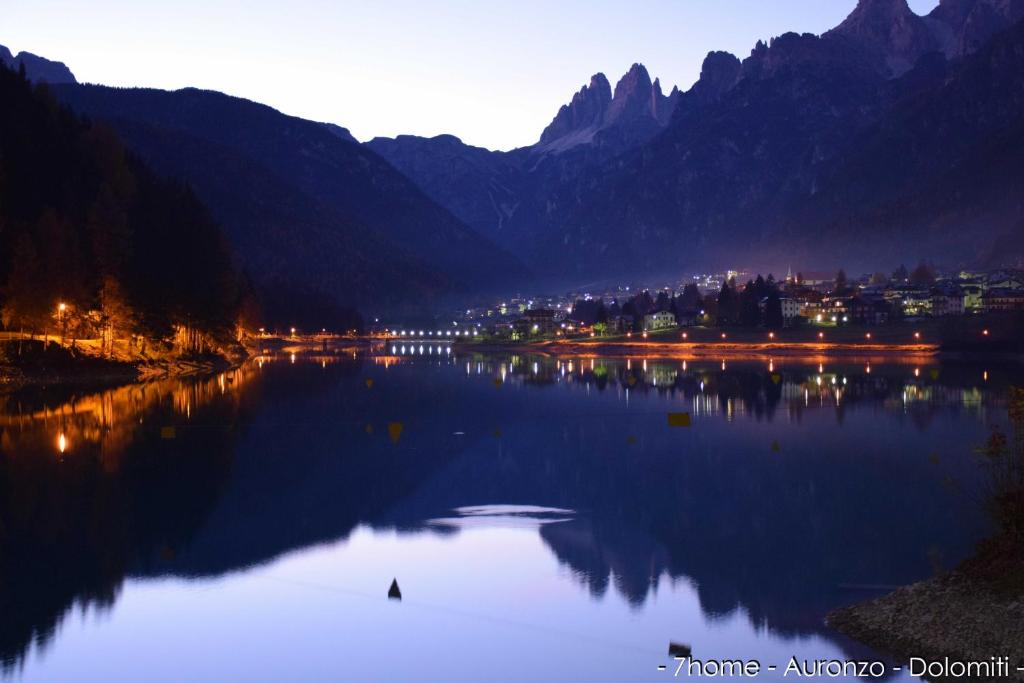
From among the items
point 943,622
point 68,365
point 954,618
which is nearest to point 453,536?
point 943,622

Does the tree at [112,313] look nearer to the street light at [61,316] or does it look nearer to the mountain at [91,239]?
the mountain at [91,239]

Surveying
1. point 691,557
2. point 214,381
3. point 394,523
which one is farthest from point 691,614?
point 214,381

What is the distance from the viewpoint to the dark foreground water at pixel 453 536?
80.0ft

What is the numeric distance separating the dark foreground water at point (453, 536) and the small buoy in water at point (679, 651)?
46 centimetres

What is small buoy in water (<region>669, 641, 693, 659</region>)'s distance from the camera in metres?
23.6

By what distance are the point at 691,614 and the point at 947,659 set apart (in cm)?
729

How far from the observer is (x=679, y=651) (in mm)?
23828

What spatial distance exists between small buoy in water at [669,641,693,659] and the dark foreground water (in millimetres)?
457

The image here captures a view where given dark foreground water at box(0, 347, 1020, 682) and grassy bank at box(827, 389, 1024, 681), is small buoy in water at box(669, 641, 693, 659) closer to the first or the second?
dark foreground water at box(0, 347, 1020, 682)

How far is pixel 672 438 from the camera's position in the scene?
205 feet

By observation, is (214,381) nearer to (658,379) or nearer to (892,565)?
(658,379)

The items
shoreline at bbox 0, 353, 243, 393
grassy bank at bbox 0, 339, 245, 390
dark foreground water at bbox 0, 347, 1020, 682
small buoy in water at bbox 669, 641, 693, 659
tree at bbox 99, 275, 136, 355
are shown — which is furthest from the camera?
tree at bbox 99, 275, 136, 355

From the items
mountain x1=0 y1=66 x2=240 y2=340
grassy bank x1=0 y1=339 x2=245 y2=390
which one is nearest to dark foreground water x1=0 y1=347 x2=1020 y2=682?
grassy bank x1=0 y1=339 x2=245 y2=390

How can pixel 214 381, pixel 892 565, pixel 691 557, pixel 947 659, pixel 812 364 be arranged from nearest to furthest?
1. pixel 947 659
2. pixel 892 565
3. pixel 691 557
4. pixel 214 381
5. pixel 812 364
